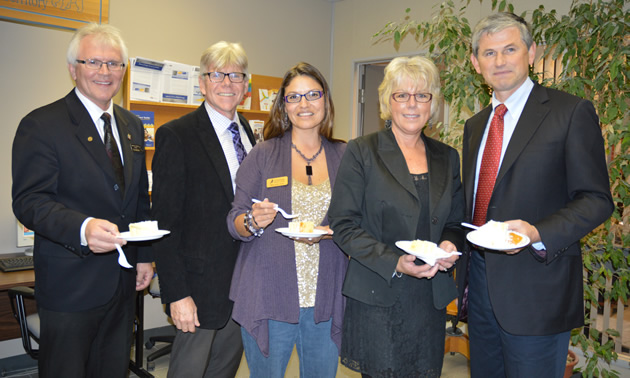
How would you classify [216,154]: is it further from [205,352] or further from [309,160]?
[205,352]

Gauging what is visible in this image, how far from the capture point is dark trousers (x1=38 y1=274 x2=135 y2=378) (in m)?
2.03

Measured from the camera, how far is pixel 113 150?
2.22 meters

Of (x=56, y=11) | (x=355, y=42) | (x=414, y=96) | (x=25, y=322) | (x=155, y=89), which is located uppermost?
(x=355, y=42)

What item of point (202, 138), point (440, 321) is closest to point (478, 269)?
point (440, 321)

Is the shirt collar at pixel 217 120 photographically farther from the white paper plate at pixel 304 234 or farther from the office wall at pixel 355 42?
the office wall at pixel 355 42

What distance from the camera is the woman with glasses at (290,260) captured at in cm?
205

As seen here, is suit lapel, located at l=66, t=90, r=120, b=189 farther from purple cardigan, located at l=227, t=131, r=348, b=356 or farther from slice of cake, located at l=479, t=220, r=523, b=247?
slice of cake, located at l=479, t=220, r=523, b=247

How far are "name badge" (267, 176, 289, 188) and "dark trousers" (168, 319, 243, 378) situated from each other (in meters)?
0.71

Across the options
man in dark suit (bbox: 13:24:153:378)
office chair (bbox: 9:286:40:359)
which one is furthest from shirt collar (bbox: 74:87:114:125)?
office chair (bbox: 9:286:40:359)

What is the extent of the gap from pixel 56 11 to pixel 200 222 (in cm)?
295

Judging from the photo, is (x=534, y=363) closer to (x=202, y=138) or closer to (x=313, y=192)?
(x=313, y=192)

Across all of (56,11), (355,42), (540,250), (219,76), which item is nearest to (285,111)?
(219,76)

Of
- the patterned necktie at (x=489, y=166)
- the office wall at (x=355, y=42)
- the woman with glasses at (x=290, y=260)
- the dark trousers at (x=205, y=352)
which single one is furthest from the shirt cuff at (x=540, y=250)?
the office wall at (x=355, y=42)

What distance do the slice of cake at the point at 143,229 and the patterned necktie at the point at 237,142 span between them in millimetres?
586
